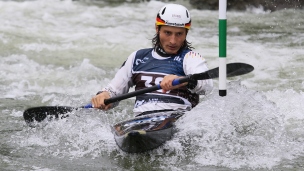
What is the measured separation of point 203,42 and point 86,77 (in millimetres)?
2861

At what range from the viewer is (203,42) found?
11.3 m

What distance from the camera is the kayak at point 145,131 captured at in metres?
5.25

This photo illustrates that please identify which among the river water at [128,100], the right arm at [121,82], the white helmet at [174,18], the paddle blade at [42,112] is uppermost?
the white helmet at [174,18]

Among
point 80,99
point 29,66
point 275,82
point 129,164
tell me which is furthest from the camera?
point 29,66

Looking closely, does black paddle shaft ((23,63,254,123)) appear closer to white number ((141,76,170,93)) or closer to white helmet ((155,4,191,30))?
white number ((141,76,170,93))

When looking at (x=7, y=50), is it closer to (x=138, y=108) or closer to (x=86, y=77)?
(x=86, y=77)

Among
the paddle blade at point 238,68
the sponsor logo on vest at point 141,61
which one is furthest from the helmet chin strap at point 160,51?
the paddle blade at point 238,68

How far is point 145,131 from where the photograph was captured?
17.2ft

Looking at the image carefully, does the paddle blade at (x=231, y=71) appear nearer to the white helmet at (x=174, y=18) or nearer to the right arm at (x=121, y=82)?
the white helmet at (x=174, y=18)

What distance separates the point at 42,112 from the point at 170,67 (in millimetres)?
1515

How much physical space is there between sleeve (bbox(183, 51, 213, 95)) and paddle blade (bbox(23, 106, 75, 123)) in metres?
1.41

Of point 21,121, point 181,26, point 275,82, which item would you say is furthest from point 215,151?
point 275,82

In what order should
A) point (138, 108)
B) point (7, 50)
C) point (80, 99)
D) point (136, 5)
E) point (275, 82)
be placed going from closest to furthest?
point (138, 108), point (80, 99), point (275, 82), point (7, 50), point (136, 5)

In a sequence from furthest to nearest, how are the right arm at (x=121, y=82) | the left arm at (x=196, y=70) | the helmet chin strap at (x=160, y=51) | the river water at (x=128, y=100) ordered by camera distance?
the right arm at (x=121, y=82) < the helmet chin strap at (x=160, y=51) < the left arm at (x=196, y=70) < the river water at (x=128, y=100)
